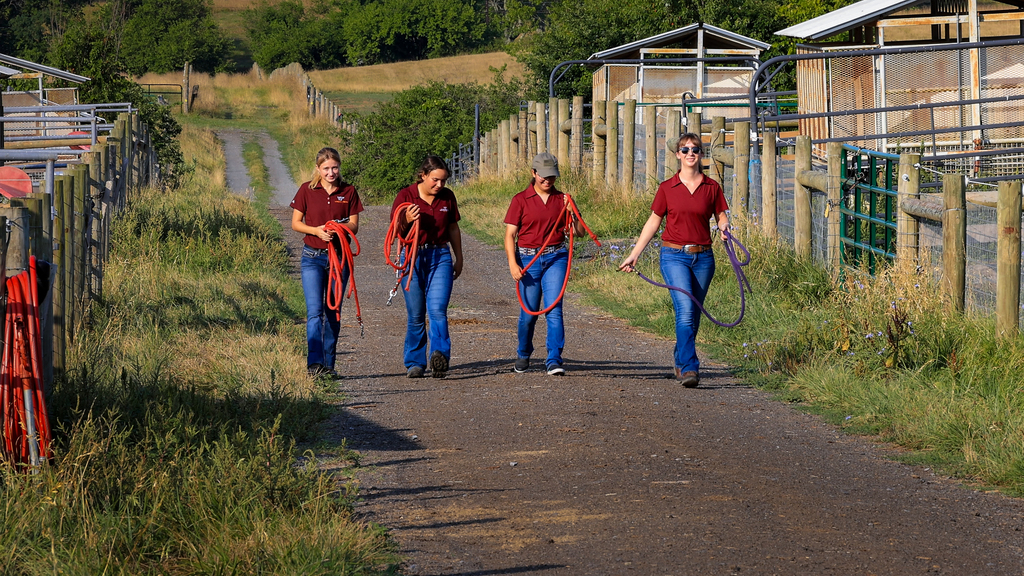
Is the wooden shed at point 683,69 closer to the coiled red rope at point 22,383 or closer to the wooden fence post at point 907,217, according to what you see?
the wooden fence post at point 907,217

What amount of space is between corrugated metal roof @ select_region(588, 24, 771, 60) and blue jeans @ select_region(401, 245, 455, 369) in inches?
821

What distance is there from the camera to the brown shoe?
27.0 ft

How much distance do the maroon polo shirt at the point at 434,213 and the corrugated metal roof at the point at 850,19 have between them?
15554 millimetres

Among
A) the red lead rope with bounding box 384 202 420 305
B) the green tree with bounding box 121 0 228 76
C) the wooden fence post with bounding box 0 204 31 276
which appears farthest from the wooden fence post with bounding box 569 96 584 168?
the green tree with bounding box 121 0 228 76

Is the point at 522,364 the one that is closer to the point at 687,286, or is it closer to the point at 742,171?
the point at 687,286

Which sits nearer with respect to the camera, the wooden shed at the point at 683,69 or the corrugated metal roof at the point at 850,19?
the corrugated metal roof at the point at 850,19

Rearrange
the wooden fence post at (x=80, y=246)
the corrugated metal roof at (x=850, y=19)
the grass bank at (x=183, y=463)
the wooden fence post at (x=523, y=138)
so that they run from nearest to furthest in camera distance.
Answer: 1. the grass bank at (x=183, y=463)
2. the wooden fence post at (x=80, y=246)
3. the corrugated metal roof at (x=850, y=19)
4. the wooden fence post at (x=523, y=138)

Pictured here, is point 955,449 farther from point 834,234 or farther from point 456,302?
point 456,302

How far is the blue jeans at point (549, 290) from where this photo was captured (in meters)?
8.54

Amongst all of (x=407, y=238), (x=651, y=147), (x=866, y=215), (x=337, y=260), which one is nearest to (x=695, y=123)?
(x=651, y=147)

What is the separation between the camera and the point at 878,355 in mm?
8141

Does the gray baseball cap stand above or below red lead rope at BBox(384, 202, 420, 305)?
above

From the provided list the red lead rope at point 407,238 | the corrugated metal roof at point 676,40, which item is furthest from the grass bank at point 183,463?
the corrugated metal roof at point 676,40

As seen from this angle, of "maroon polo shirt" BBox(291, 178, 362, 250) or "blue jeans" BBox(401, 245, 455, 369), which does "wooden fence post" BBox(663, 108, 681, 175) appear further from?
"maroon polo shirt" BBox(291, 178, 362, 250)
